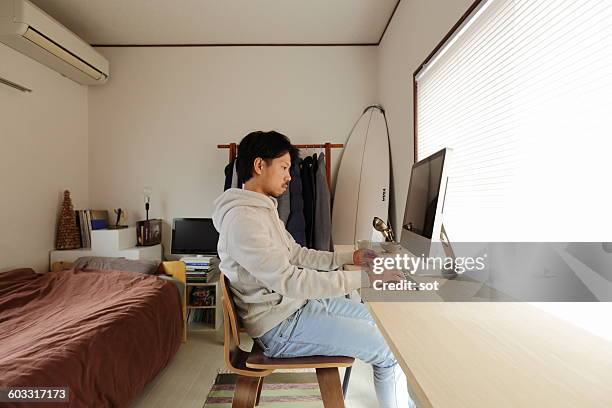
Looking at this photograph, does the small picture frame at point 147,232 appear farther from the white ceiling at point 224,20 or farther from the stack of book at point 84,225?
the white ceiling at point 224,20

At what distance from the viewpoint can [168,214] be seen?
128 inches

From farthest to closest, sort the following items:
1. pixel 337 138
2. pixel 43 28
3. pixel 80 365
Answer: pixel 337 138 < pixel 43 28 < pixel 80 365

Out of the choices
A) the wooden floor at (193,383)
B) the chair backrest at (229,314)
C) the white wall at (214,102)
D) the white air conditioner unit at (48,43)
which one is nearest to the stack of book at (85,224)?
the white wall at (214,102)

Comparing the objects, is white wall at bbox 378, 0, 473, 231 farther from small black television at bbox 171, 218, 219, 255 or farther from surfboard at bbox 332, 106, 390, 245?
small black television at bbox 171, 218, 219, 255

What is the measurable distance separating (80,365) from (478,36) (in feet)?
6.60

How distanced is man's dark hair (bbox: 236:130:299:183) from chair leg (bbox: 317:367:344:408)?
2.49ft

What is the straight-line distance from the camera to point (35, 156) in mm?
2688

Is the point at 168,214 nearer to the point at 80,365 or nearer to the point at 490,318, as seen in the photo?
the point at 80,365

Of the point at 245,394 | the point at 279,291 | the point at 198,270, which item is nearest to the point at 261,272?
the point at 279,291

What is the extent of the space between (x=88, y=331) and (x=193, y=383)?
73 cm

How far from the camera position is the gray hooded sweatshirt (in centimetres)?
118

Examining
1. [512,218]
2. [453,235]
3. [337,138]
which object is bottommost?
[453,235]

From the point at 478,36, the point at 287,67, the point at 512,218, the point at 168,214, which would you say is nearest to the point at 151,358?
the point at 168,214

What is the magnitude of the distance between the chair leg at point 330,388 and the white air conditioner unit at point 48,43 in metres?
2.66
